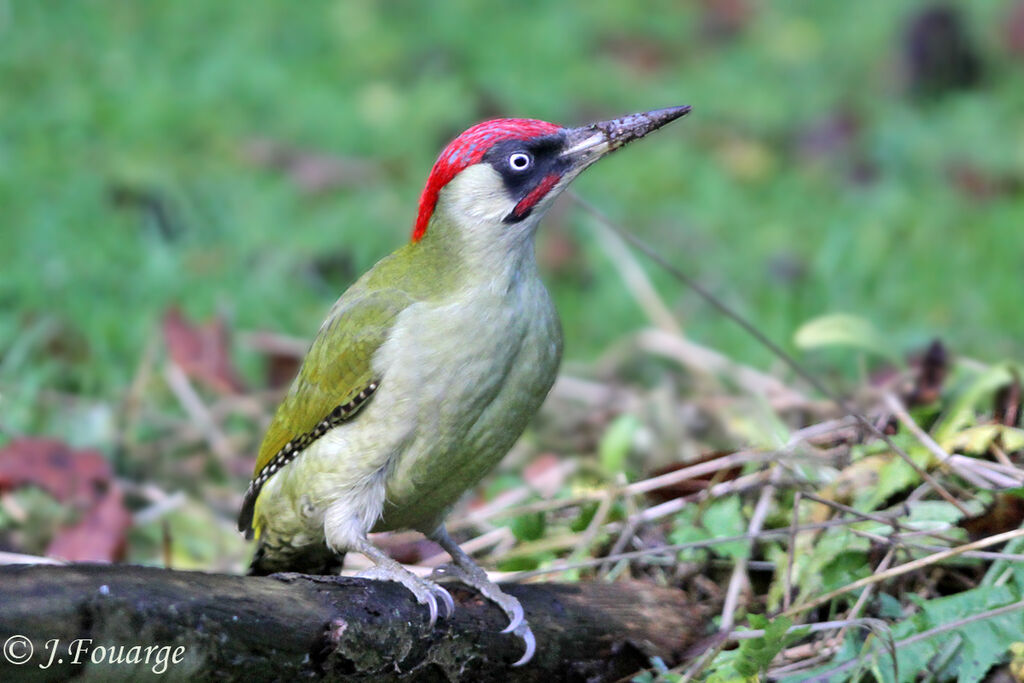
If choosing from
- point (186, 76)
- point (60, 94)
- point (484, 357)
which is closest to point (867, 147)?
point (186, 76)

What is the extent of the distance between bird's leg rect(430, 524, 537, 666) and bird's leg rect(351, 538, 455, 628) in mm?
113

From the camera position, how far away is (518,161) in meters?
3.45

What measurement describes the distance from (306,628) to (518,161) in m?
1.35

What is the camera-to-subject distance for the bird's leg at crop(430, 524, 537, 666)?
124 inches

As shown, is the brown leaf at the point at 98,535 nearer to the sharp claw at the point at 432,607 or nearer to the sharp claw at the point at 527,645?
the sharp claw at the point at 432,607

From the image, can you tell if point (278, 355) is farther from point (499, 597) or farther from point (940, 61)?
point (940, 61)

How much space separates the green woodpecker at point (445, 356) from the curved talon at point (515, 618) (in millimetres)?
23

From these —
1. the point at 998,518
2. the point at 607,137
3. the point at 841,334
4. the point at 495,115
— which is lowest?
the point at 998,518

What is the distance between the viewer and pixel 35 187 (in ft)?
21.3

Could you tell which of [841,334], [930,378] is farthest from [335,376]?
[930,378]

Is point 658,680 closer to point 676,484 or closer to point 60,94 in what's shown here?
point 676,484

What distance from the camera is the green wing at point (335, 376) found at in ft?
11.4

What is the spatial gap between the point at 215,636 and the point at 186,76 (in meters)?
5.96

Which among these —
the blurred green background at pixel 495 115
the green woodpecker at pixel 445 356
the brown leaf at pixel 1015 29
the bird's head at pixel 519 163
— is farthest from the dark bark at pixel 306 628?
the brown leaf at pixel 1015 29
